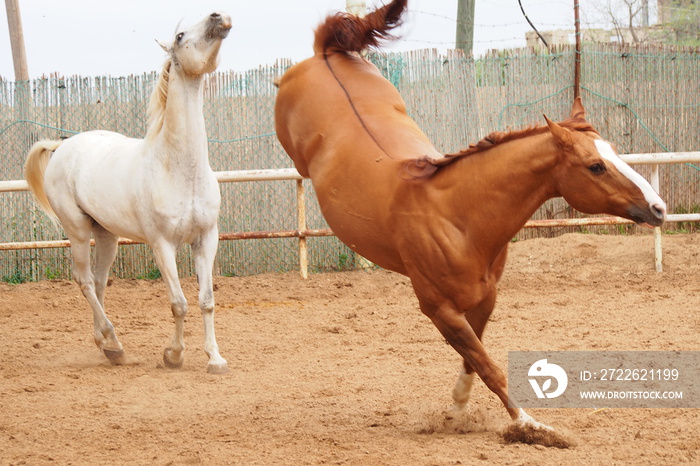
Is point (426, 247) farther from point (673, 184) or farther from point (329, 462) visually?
point (673, 184)

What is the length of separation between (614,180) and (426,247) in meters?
0.85

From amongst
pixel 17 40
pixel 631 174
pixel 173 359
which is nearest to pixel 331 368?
pixel 173 359

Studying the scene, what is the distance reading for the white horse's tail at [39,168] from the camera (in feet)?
22.5

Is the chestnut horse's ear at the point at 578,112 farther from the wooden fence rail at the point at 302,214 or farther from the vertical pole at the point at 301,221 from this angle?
the vertical pole at the point at 301,221

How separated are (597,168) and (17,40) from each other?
1057 cm

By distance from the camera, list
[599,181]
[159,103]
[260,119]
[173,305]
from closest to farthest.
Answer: [599,181], [173,305], [159,103], [260,119]

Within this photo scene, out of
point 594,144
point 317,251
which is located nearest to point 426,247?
point 594,144

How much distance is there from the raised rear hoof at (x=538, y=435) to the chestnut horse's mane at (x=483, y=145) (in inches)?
47.0

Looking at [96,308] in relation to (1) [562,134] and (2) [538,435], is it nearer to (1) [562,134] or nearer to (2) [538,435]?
(2) [538,435]

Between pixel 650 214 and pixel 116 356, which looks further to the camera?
pixel 116 356

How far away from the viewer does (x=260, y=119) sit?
9.96 metres

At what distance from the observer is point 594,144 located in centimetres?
338

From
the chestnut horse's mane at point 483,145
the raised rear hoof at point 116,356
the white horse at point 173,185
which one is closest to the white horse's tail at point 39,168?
the white horse at point 173,185

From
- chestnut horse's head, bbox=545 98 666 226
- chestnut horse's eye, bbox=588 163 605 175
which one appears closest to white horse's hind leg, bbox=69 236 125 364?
chestnut horse's head, bbox=545 98 666 226
